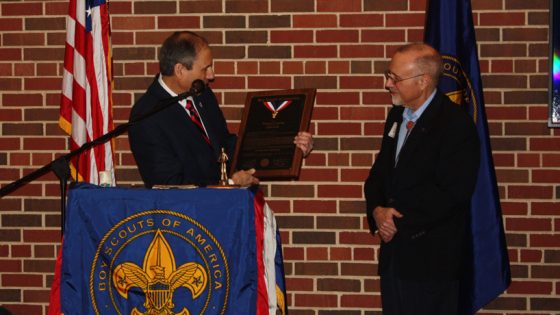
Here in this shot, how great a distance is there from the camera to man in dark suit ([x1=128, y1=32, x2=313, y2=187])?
3.97 m

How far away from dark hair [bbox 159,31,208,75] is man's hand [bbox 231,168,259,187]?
2.08 feet

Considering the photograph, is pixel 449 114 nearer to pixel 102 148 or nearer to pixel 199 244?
pixel 199 244

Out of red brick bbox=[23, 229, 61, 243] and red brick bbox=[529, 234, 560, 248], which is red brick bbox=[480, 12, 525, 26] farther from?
red brick bbox=[23, 229, 61, 243]

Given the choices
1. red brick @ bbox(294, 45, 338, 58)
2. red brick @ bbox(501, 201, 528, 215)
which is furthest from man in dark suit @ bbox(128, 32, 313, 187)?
red brick @ bbox(501, 201, 528, 215)

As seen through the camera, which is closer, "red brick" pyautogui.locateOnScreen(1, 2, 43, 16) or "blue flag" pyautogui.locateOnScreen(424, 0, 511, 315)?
"blue flag" pyautogui.locateOnScreen(424, 0, 511, 315)

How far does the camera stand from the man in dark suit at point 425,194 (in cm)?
371

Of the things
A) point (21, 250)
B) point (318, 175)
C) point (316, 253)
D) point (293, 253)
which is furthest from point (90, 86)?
point (316, 253)

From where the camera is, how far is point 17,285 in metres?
5.01

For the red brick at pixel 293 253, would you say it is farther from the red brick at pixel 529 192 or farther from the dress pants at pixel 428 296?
the red brick at pixel 529 192

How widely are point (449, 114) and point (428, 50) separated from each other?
1.09ft

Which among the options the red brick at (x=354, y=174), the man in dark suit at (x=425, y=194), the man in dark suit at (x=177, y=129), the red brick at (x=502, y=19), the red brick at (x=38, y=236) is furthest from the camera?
the red brick at (x=38, y=236)

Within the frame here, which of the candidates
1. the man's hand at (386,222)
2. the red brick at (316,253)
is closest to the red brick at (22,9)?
the red brick at (316,253)

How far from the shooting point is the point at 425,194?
3689mm

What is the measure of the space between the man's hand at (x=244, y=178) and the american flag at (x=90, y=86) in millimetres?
1124
